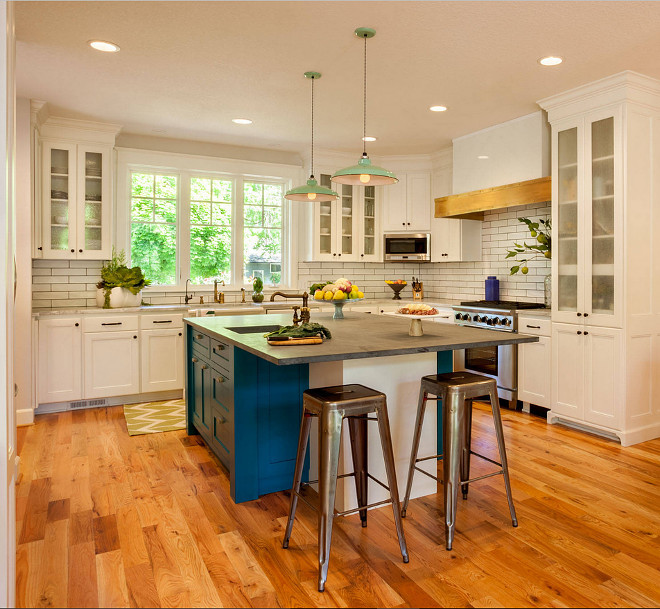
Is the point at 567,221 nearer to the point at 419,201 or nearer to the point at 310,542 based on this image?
the point at 419,201

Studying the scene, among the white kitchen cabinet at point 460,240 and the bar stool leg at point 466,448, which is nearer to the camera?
the bar stool leg at point 466,448

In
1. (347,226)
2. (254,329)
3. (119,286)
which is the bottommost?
(254,329)

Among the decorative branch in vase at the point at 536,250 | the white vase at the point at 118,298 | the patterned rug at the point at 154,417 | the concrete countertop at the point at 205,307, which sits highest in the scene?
the decorative branch in vase at the point at 536,250

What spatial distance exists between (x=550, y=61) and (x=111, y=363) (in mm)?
4457

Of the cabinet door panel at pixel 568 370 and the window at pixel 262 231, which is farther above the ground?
the window at pixel 262 231

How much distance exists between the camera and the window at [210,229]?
19.3 ft

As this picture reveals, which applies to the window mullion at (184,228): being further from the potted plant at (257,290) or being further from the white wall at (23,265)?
the white wall at (23,265)

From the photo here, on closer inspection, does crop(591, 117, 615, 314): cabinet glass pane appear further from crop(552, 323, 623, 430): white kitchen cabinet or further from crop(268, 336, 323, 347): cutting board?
crop(268, 336, 323, 347): cutting board

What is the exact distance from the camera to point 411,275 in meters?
7.02

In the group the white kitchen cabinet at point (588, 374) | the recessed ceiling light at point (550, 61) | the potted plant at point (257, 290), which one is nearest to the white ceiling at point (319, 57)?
the recessed ceiling light at point (550, 61)

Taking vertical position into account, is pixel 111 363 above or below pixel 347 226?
below

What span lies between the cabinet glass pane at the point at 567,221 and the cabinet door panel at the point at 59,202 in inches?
175

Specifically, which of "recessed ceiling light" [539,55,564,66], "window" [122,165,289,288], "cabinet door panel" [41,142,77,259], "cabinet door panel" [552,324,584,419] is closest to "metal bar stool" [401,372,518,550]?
"cabinet door panel" [552,324,584,419]

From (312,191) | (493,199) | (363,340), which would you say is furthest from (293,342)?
(493,199)
